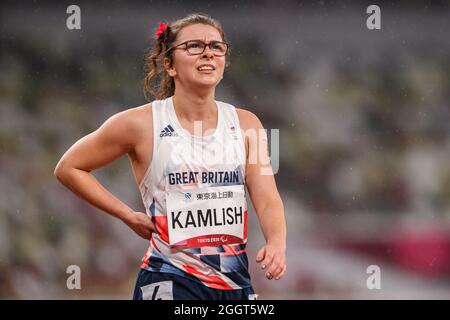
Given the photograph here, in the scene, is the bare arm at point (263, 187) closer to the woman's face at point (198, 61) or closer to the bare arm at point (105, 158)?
the woman's face at point (198, 61)

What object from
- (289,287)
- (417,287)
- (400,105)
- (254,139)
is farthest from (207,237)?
(400,105)

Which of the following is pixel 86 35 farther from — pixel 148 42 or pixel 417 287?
pixel 417 287

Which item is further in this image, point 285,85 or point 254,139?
point 285,85

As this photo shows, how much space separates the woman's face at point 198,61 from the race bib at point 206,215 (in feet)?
1.51

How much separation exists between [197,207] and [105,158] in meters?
0.45

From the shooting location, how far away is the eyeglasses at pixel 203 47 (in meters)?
3.21

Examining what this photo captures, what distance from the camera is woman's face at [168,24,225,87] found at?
3.19 metres

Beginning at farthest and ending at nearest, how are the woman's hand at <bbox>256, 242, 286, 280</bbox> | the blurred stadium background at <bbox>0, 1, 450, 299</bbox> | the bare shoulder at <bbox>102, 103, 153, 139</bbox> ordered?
the blurred stadium background at <bbox>0, 1, 450, 299</bbox> → the bare shoulder at <bbox>102, 103, 153, 139</bbox> → the woman's hand at <bbox>256, 242, 286, 280</bbox>

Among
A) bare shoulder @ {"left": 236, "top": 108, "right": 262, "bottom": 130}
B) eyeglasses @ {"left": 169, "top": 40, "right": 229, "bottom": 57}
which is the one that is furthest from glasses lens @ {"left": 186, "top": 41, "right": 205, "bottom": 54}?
bare shoulder @ {"left": 236, "top": 108, "right": 262, "bottom": 130}

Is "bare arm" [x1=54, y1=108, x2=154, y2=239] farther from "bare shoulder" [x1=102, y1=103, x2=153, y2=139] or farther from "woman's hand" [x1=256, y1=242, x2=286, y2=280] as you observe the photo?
"woman's hand" [x1=256, y1=242, x2=286, y2=280]

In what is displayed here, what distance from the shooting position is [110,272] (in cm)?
665

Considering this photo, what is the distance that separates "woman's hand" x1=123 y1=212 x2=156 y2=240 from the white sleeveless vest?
28 millimetres

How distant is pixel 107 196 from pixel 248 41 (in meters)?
4.32

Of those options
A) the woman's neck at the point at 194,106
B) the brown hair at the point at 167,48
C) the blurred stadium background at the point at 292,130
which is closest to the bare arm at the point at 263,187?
the woman's neck at the point at 194,106
